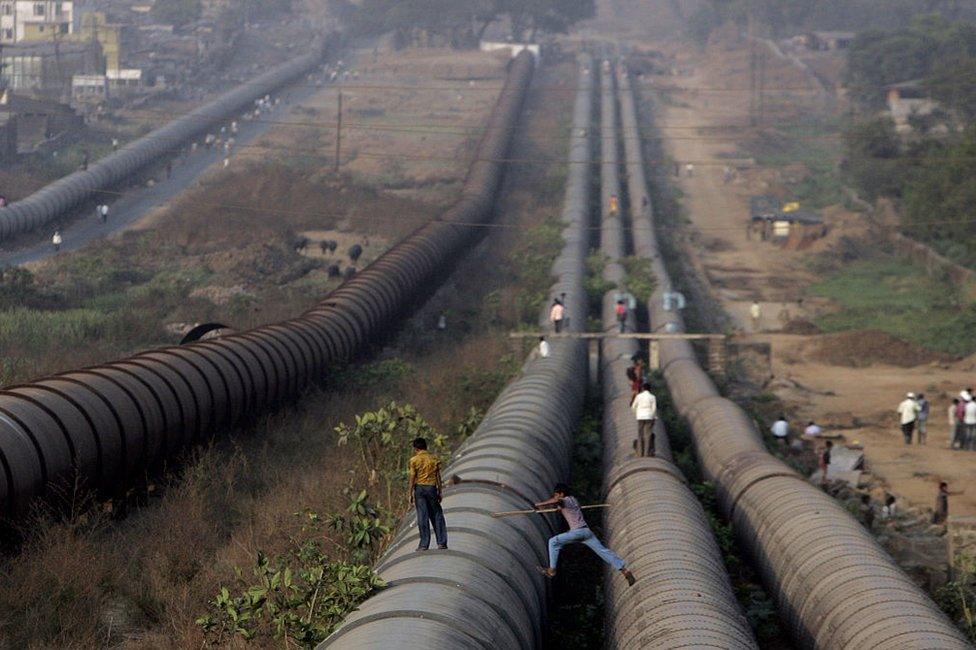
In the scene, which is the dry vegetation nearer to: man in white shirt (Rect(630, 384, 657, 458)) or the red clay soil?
man in white shirt (Rect(630, 384, 657, 458))

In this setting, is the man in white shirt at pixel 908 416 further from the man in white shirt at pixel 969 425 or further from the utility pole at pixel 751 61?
the utility pole at pixel 751 61

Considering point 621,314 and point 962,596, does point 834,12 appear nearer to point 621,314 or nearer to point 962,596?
point 621,314

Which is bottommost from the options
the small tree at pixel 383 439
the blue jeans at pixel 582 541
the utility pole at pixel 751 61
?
the small tree at pixel 383 439

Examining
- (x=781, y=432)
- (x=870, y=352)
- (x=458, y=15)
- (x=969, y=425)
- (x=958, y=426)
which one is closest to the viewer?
(x=781, y=432)

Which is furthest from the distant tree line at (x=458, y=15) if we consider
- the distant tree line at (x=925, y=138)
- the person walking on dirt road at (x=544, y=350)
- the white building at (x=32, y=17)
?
the person walking on dirt road at (x=544, y=350)

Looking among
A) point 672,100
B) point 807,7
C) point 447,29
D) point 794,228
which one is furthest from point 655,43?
point 794,228

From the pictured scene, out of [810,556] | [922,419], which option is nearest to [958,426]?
[922,419]

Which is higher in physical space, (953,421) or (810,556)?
(810,556)
